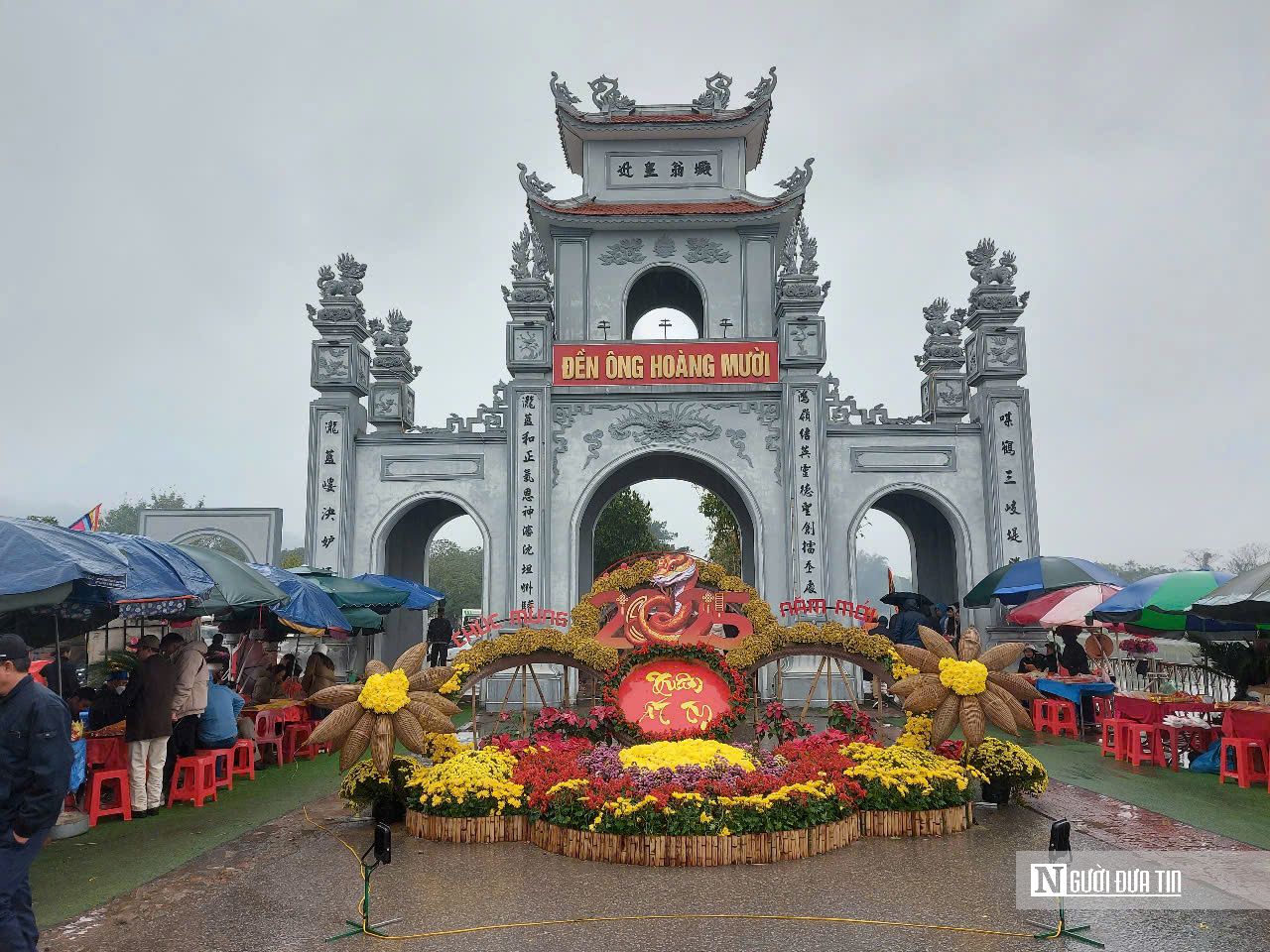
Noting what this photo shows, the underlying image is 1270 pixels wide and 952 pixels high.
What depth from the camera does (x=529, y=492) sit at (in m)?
15.9

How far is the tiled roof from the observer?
1677 centimetres

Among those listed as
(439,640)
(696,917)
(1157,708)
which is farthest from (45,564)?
(1157,708)

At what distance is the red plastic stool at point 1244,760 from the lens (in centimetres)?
882

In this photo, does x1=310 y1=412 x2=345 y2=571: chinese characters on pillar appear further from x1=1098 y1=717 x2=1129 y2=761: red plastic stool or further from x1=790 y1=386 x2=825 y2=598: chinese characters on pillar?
x1=1098 y1=717 x2=1129 y2=761: red plastic stool

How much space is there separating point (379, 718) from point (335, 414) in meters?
10.5

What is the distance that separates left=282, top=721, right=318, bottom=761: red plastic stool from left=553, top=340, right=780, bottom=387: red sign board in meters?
7.80

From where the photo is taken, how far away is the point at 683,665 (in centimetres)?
890

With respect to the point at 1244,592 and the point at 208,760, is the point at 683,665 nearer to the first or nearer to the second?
the point at 208,760

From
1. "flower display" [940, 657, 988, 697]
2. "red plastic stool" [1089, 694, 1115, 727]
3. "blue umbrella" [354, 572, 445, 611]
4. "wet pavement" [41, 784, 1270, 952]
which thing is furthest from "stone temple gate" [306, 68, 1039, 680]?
"wet pavement" [41, 784, 1270, 952]

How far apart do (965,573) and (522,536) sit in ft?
27.8

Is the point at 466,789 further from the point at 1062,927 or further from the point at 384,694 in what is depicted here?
the point at 1062,927

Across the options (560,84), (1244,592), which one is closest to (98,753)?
(1244,592)

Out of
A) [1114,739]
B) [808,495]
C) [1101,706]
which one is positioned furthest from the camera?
[808,495]

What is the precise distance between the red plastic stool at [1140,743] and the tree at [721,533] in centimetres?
1874
